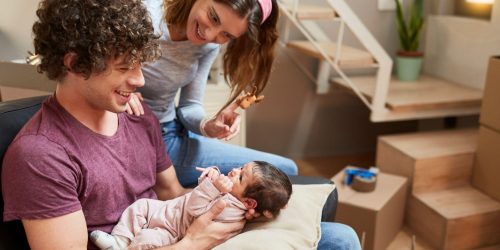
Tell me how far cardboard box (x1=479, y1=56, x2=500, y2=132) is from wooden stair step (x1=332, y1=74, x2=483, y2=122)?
0.37 m

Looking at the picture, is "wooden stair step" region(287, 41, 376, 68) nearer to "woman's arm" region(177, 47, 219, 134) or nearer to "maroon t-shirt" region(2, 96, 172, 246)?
"woman's arm" region(177, 47, 219, 134)

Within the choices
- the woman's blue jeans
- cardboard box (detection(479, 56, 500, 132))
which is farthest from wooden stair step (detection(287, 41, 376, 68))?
the woman's blue jeans

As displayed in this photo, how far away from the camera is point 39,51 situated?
1.10 m

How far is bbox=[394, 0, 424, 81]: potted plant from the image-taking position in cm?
308

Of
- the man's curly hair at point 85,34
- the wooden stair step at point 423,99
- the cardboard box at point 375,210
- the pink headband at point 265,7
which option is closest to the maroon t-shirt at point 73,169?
the man's curly hair at point 85,34

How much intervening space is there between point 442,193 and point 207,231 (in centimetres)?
169

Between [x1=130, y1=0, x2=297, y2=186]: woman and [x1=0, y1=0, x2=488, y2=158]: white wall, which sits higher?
[x1=130, y1=0, x2=297, y2=186]: woman

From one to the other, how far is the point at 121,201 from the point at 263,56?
70 centimetres

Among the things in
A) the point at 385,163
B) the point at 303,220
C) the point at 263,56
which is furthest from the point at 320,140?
the point at 303,220

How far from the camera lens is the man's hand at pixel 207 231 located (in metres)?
1.22

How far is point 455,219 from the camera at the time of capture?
227cm

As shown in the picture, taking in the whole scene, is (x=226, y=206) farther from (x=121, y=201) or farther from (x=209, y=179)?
(x=121, y=201)

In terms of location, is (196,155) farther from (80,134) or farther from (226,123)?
(80,134)

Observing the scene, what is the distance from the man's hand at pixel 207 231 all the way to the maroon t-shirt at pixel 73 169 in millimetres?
197
